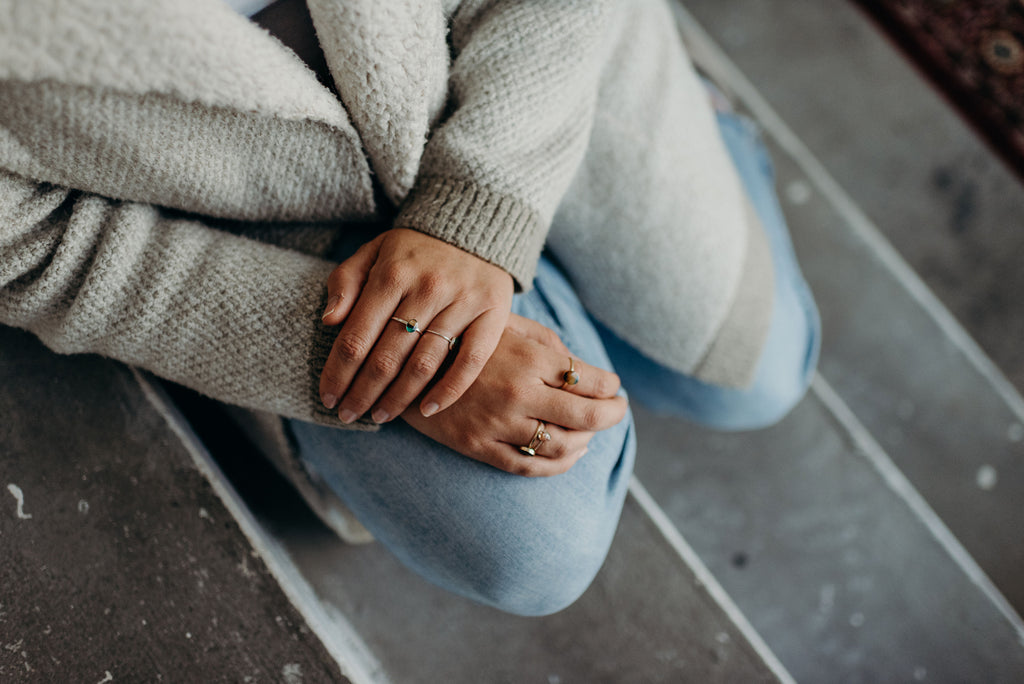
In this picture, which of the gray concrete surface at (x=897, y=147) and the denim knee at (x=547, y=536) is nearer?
the denim knee at (x=547, y=536)

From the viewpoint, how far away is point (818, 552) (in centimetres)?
95

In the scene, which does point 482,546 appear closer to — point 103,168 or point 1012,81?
point 103,168

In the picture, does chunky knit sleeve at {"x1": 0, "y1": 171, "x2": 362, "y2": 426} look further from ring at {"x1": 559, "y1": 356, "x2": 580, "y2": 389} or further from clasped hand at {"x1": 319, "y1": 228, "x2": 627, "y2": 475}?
ring at {"x1": 559, "y1": 356, "x2": 580, "y2": 389}

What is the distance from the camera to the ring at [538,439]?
489mm

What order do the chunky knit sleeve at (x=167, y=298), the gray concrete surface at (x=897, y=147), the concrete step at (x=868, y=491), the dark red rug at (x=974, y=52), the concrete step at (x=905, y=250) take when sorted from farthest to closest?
1. the dark red rug at (x=974, y=52)
2. the gray concrete surface at (x=897, y=147)
3. the concrete step at (x=905, y=250)
4. the concrete step at (x=868, y=491)
5. the chunky knit sleeve at (x=167, y=298)

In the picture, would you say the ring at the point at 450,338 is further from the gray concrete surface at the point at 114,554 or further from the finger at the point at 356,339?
the gray concrete surface at the point at 114,554

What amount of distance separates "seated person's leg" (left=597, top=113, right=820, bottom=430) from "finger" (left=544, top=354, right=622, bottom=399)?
25cm

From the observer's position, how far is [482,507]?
20.2 inches

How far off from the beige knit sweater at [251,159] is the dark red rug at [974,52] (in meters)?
1.11

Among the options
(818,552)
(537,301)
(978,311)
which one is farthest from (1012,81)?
(537,301)

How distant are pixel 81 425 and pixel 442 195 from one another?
1.35 feet

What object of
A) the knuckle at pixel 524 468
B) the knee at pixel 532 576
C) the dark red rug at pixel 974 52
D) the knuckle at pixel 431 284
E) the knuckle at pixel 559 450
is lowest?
the knee at pixel 532 576

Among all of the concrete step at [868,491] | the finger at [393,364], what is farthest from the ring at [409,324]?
the concrete step at [868,491]

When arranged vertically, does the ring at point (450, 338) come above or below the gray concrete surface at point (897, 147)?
below
